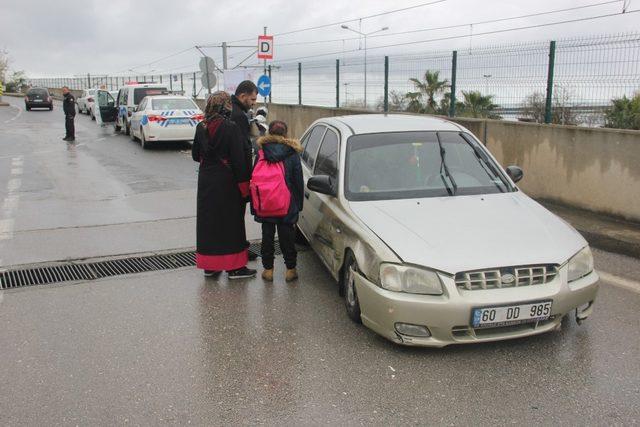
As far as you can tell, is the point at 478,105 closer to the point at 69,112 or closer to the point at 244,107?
the point at 244,107

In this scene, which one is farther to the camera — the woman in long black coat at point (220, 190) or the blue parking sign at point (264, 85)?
the blue parking sign at point (264, 85)

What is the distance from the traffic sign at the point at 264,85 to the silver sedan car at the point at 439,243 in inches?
585

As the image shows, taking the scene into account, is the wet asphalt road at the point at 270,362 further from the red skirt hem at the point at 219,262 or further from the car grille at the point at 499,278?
the car grille at the point at 499,278

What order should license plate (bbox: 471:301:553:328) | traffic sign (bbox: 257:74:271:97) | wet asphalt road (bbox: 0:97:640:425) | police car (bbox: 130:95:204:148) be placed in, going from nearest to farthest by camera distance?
wet asphalt road (bbox: 0:97:640:425) → license plate (bbox: 471:301:553:328) → police car (bbox: 130:95:204:148) → traffic sign (bbox: 257:74:271:97)

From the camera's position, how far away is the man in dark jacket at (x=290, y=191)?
5.45 metres

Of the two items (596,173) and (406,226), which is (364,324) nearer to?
(406,226)

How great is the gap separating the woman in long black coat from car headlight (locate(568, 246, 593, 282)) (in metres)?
2.97

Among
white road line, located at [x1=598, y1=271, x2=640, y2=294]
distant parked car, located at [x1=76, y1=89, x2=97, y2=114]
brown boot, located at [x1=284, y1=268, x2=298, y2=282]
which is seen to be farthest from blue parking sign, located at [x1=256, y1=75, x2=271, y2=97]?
distant parked car, located at [x1=76, y1=89, x2=97, y2=114]

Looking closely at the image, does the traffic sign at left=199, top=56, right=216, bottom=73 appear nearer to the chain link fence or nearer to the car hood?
the chain link fence

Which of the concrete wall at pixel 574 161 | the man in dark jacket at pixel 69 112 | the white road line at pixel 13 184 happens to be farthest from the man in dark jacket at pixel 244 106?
the man in dark jacket at pixel 69 112

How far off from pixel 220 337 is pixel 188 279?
151 centimetres

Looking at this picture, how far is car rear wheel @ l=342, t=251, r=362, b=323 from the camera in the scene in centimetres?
450

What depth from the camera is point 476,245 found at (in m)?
4.07

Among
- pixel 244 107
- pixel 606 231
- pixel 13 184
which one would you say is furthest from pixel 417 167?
pixel 13 184
